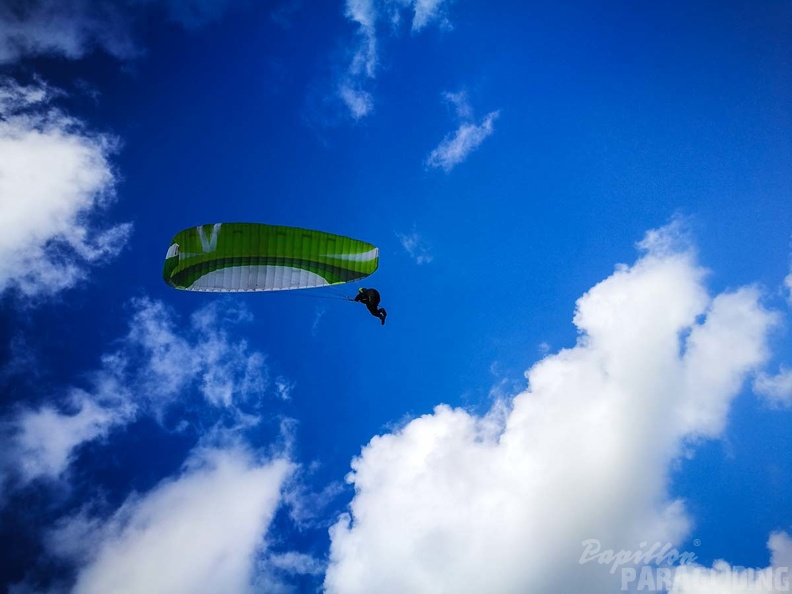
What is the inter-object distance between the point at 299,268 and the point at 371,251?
4.89 m

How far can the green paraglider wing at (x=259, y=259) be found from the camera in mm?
28250

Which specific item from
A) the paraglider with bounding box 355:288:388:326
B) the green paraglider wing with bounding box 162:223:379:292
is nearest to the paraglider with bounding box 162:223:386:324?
the green paraglider wing with bounding box 162:223:379:292

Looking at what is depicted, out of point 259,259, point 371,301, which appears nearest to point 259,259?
point 259,259

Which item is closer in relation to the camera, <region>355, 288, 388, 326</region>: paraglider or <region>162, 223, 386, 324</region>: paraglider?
<region>162, 223, 386, 324</region>: paraglider

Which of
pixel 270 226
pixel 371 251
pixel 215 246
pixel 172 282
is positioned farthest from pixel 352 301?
pixel 172 282

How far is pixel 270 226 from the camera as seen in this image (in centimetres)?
2862

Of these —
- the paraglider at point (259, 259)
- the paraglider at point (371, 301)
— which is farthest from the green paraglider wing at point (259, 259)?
the paraglider at point (371, 301)

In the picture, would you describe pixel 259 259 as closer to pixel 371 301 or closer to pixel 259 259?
pixel 259 259

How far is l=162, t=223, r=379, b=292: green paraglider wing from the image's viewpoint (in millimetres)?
28250

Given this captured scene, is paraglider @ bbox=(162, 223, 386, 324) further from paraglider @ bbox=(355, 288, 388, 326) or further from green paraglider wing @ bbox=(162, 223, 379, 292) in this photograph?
paraglider @ bbox=(355, 288, 388, 326)

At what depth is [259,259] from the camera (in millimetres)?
28828

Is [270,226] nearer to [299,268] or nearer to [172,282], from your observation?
[299,268]

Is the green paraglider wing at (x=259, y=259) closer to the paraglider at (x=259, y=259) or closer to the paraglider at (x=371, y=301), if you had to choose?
the paraglider at (x=259, y=259)

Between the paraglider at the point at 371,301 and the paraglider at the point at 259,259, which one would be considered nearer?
the paraglider at the point at 259,259
